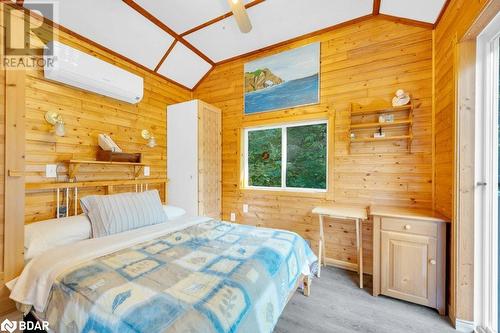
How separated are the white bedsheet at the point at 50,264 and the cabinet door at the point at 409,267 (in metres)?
2.24

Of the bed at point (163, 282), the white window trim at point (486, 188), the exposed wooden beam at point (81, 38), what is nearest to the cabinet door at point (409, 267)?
the white window trim at point (486, 188)

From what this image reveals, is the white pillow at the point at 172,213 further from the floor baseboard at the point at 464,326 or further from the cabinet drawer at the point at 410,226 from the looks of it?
the floor baseboard at the point at 464,326

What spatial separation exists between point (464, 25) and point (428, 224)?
1.60 metres

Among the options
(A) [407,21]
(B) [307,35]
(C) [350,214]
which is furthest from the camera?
(B) [307,35]

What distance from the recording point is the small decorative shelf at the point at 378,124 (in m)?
2.34

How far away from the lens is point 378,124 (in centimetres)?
238

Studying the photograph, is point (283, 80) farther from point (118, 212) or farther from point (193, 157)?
point (118, 212)

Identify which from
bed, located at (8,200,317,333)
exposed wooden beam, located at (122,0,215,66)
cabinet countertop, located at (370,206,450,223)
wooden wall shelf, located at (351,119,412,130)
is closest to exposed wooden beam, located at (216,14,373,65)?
exposed wooden beam, located at (122,0,215,66)

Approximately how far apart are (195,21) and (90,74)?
4.47ft

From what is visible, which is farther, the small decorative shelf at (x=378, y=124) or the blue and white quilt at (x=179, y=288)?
the small decorative shelf at (x=378, y=124)

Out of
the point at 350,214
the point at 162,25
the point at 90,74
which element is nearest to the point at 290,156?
the point at 350,214

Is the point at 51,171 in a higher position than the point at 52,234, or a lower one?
higher

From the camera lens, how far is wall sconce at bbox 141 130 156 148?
3037 mm

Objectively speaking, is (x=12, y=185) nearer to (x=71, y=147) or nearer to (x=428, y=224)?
(x=71, y=147)
